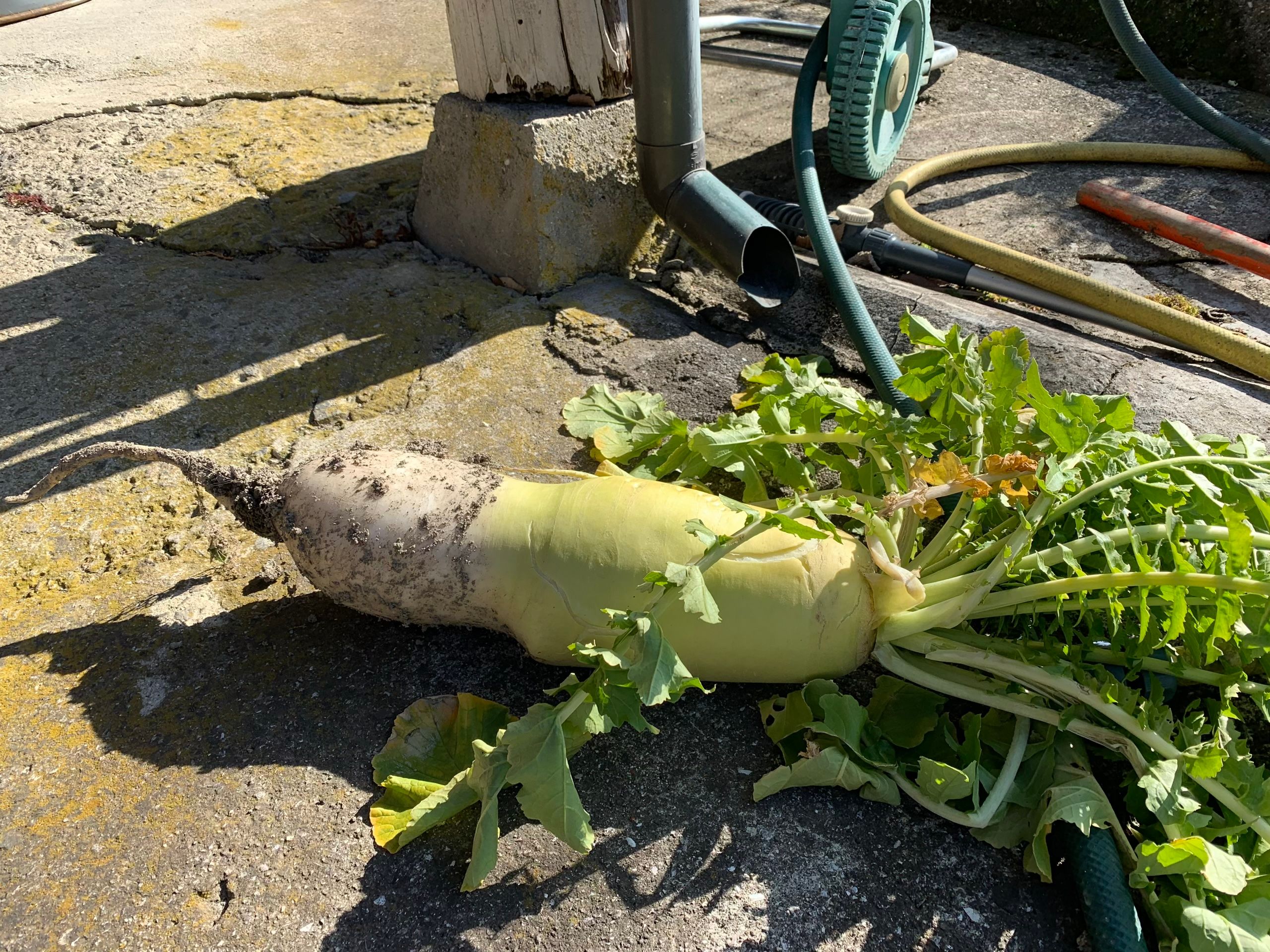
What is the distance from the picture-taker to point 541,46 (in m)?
2.41

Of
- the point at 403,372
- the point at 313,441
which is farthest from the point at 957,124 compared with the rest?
the point at 313,441

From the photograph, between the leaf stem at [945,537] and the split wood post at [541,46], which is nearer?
the leaf stem at [945,537]

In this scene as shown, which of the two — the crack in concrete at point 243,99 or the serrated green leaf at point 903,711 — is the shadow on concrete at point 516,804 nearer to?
the serrated green leaf at point 903,711

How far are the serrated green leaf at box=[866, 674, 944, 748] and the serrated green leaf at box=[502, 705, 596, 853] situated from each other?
0.50m

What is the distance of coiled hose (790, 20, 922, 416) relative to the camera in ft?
6.80

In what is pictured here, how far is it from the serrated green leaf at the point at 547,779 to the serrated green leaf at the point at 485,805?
17mm

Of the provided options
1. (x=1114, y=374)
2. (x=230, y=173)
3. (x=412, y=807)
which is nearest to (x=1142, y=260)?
(x=1114, y=374)

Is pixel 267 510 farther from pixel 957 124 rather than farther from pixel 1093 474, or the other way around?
pixel 957 124

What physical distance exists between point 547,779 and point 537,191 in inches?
66.6

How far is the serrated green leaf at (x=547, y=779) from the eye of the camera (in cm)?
124

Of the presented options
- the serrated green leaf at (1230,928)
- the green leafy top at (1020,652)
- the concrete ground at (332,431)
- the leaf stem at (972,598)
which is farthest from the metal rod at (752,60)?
the serrated green leaf at (1230,928)

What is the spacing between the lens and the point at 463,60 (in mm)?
2521

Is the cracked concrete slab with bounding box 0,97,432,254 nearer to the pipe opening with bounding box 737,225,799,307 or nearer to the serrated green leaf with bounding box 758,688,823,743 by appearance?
the pipe opening with bounding box 737,225,799,307

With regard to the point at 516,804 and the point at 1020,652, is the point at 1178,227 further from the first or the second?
the point at 516,804
